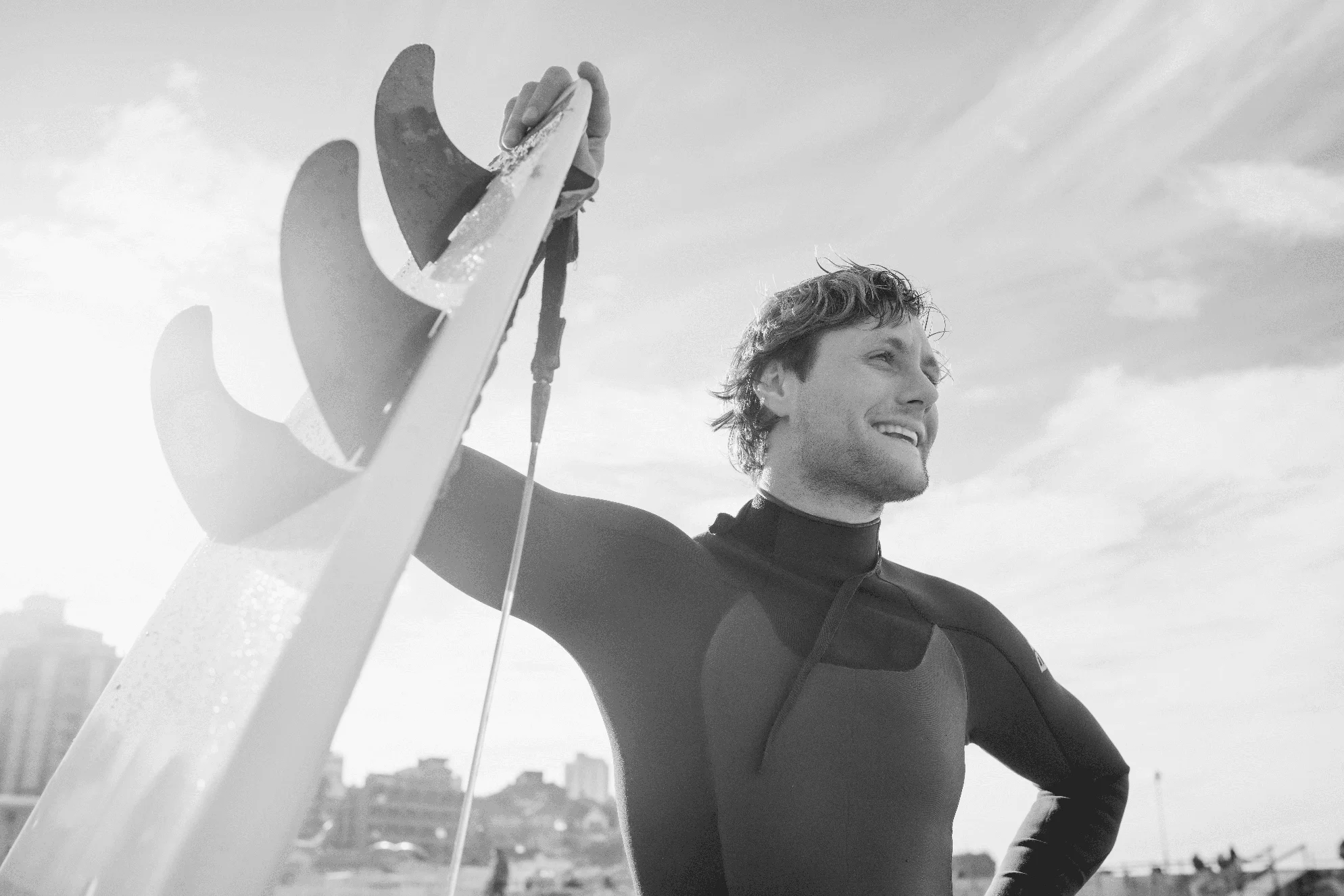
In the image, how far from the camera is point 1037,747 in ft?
7.51

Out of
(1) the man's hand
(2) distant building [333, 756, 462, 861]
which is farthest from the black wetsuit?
(2) distant building [333, 756, 462, 861]

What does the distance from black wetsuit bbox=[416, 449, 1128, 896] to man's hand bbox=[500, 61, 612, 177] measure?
0.60 meters

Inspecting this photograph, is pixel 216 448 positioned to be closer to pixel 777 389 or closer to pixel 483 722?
pixel 483 722

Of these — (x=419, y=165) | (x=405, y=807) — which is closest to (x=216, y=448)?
(x=419, y=165)

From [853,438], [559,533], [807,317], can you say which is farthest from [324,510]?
[807,317]

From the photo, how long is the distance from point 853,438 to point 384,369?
1.45 meters

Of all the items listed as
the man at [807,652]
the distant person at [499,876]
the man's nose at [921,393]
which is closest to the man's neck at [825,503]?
the man at [807,652]

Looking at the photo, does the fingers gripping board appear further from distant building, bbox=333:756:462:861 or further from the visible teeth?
distant building, bbox=333:756:462:861

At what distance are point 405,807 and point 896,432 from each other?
72813mm

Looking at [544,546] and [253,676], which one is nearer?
[253,676]

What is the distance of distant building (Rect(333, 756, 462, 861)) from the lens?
61594 mm

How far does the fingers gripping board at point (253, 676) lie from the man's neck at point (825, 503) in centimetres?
135

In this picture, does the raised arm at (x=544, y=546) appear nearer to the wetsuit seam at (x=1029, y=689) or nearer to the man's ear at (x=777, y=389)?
the man's ear at (x=777, y=389)

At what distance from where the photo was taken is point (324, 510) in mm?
729
